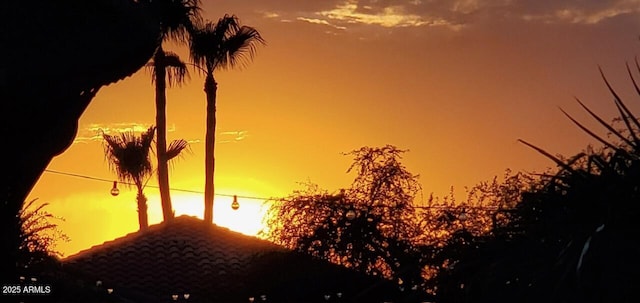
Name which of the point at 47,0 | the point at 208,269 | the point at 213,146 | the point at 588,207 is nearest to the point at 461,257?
the point at 588,207

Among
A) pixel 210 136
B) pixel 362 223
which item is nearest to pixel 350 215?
Result: pixel 362 223

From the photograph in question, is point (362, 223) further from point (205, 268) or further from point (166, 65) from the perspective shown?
point (166, 65)

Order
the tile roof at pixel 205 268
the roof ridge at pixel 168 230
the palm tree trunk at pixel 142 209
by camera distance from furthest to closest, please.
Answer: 1. the palm tree trunk at pixel 142 209
2. the roof ridge at pixel 168 230
3. the tile roof at pixel 205 268

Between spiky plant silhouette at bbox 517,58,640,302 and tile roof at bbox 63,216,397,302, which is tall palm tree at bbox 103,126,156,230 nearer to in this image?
tile roof at bbox 63,216,397,302

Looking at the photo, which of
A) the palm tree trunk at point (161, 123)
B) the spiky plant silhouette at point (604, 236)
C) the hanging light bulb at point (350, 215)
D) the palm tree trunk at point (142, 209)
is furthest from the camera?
the palm tree trunk at point (142, 209)

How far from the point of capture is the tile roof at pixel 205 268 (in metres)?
24.2

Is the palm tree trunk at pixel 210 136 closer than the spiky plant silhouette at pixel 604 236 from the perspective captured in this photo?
No

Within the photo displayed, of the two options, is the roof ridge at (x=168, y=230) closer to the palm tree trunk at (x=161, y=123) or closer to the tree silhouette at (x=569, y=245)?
the palm tree trunk at (x=161, y=123)

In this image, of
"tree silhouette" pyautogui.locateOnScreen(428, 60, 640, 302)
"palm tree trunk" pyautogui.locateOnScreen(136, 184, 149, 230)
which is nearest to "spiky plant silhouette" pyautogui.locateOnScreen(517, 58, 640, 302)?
"tree silhouette" pyautogui.locateOnScreen(428, 60, 640, 302)

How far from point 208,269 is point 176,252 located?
133 cm

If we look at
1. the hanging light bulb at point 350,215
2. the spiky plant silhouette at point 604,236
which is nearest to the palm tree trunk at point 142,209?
the hanging light bulb at point 350,215

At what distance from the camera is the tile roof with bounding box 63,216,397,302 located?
24156mm

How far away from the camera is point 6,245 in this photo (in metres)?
15.9

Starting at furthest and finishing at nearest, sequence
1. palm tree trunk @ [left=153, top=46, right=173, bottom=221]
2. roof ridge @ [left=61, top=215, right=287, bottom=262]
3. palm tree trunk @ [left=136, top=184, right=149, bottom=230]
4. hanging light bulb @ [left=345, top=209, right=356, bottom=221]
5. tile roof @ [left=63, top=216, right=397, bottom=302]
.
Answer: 1. palm tree trunk @ [left=136, top=184, right=149, bottom=230]
2. palm tree trunk @ [left=153, top=46, right=173, bottom=221]
3. roof ridge @ [left=61, top=215, right=287, bottom=262]
4. hanging light bulb @ [left=345, top=209, right=356, bottom=221]
5. tile roof @ [left=63, top=216, right=397, bottom=302]
